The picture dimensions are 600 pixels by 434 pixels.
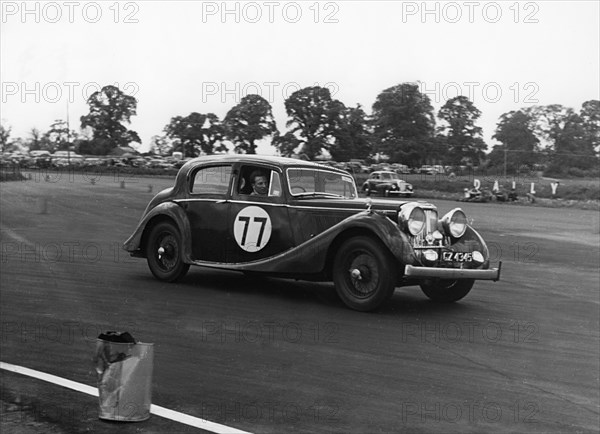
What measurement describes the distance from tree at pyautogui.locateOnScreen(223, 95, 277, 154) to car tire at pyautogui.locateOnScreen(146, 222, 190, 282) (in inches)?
273

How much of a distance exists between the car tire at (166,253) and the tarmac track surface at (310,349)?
19 cm

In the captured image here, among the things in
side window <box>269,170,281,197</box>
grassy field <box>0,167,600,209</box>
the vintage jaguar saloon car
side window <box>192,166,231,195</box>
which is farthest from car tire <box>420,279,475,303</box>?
grassy field <box>0,167,600,209</box>

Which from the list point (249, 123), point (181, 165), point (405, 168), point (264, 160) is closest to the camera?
point (264, 160)

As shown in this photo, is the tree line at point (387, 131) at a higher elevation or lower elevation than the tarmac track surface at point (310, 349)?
higher

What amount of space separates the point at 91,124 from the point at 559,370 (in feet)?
110

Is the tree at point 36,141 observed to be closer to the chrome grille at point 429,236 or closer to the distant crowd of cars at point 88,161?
the distant crowd of cars at point 88,161

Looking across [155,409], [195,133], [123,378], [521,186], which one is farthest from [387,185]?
[123,378]

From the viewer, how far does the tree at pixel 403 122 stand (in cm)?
2614

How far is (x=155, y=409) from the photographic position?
4879 millimetres

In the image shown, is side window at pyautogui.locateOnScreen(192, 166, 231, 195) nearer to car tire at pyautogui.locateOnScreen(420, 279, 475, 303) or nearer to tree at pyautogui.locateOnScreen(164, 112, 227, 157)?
car tire at pyautogui.locateOnScreen(420, 279, 475, 303)

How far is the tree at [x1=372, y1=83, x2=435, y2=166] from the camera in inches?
1029

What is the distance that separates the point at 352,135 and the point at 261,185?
1703 cm

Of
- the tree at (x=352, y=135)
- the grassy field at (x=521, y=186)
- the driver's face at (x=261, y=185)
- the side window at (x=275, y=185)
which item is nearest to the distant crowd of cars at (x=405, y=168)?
the grassy field at (x=521, y=186)

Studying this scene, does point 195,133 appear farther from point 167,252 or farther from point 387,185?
point 387,185
